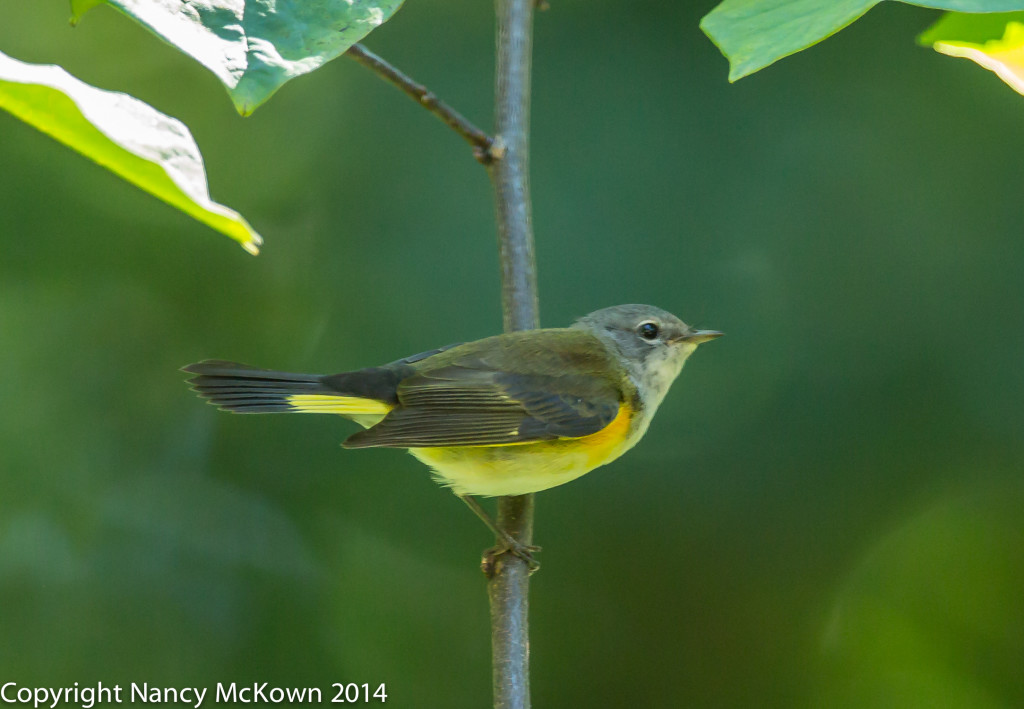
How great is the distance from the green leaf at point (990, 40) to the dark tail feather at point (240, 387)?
5.80 feet

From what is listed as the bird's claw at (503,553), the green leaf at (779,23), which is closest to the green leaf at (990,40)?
the green leaf at (779,23)

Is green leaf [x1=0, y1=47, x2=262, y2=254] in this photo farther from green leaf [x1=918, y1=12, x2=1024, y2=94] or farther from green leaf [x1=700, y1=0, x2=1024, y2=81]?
green leaf [x1=918, y1=12, x2=1024, y2=94]

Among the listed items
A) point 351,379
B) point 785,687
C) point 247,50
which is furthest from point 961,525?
point 247,50

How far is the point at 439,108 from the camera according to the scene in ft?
6.56

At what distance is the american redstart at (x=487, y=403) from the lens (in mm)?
2414

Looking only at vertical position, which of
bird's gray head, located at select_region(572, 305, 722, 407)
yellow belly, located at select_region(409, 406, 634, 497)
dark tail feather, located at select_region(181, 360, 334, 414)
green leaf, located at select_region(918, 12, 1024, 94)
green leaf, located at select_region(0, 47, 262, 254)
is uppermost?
bird's gray head, located at select_region(572, 305, 722, 407)

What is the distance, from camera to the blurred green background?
12.3 ft

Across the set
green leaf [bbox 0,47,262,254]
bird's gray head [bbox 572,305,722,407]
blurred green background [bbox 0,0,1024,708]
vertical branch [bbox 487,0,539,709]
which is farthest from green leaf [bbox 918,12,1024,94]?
blurred green background [bbox 0,0,1024,708]

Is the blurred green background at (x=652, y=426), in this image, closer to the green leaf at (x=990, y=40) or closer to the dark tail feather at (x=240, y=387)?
the dark tail feather at (x=240, y=387)

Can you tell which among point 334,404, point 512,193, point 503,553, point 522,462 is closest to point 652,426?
point 522,462

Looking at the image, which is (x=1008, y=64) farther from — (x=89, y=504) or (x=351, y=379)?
(x=89, y=504)

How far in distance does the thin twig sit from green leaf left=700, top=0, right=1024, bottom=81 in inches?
41.4

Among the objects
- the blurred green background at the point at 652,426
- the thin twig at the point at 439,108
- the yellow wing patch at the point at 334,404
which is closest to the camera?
the thin twig at the point at 439,108

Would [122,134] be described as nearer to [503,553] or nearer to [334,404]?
[503,553]
